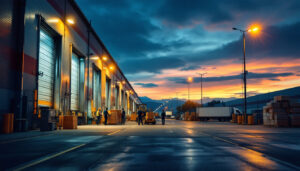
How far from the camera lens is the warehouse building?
1802cm

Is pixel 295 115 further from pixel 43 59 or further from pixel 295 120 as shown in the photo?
pixel 43 59

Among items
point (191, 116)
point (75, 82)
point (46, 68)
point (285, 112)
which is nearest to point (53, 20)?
point (46, 68)

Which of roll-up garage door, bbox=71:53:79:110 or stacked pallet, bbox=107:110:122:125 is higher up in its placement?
roll-up garage door, bbox=71:53:79:110

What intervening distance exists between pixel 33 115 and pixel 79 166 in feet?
50.7

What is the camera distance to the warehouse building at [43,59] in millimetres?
18016

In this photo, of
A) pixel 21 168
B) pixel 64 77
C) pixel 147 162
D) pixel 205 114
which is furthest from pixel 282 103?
pixel 205 114

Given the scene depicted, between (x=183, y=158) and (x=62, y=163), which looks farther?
(x=183, y=158)

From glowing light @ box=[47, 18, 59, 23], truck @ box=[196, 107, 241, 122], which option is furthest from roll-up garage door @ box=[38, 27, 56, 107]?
truck @ box=[196, 107, 241, 122]

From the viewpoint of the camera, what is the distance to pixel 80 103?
35.6 metres

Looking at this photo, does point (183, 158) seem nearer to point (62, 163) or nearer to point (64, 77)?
point (62, 163)

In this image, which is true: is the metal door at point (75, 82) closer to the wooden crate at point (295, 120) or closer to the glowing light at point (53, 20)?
the glowing light at point (53, 20)

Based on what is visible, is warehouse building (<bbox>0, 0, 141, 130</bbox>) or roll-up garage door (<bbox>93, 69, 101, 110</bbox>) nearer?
warehouse building (<bbox>0, 0, 141, 130</bbox>)

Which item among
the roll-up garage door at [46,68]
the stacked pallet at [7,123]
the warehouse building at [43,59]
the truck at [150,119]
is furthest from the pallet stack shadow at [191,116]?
the stacked pallet at [7,123]

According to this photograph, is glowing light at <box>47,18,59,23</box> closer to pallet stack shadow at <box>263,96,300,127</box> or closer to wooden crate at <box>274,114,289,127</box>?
pallet stack shadow at <box>263,96,300,127</box>
